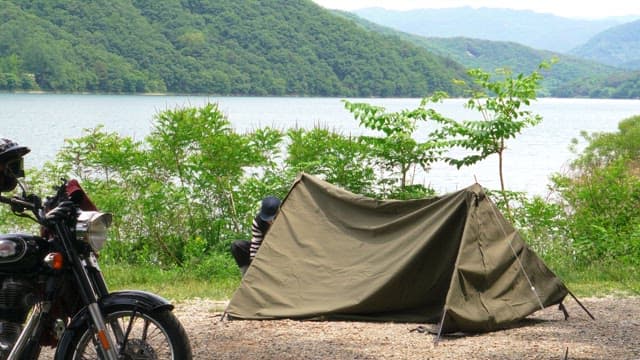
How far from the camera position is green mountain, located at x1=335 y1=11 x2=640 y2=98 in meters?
110

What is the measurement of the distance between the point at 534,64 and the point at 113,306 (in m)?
121

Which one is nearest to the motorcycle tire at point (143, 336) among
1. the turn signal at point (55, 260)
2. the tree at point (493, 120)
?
the turn signal at point (55, 260)

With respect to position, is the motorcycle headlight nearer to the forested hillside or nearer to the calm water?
the calm water

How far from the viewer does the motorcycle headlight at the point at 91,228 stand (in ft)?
13.4

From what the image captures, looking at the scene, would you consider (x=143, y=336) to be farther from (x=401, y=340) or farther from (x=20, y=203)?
(x=401, y=340)

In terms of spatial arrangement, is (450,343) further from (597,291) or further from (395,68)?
(395,68)

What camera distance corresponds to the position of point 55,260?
413 cm

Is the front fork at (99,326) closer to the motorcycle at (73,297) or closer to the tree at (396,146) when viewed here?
the motorcycle at (73,297)

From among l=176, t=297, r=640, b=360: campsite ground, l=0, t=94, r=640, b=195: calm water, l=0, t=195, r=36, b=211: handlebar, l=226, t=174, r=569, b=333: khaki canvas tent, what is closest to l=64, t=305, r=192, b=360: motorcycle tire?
l=0, t=195, r=36, b=211: handlebar

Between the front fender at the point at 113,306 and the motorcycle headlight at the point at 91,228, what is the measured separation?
0.87ft

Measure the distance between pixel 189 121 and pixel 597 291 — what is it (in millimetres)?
5301

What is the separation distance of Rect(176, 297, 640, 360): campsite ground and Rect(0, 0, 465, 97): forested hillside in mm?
58794

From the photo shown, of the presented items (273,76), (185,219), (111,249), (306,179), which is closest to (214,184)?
(185,219)

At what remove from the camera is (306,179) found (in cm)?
796
